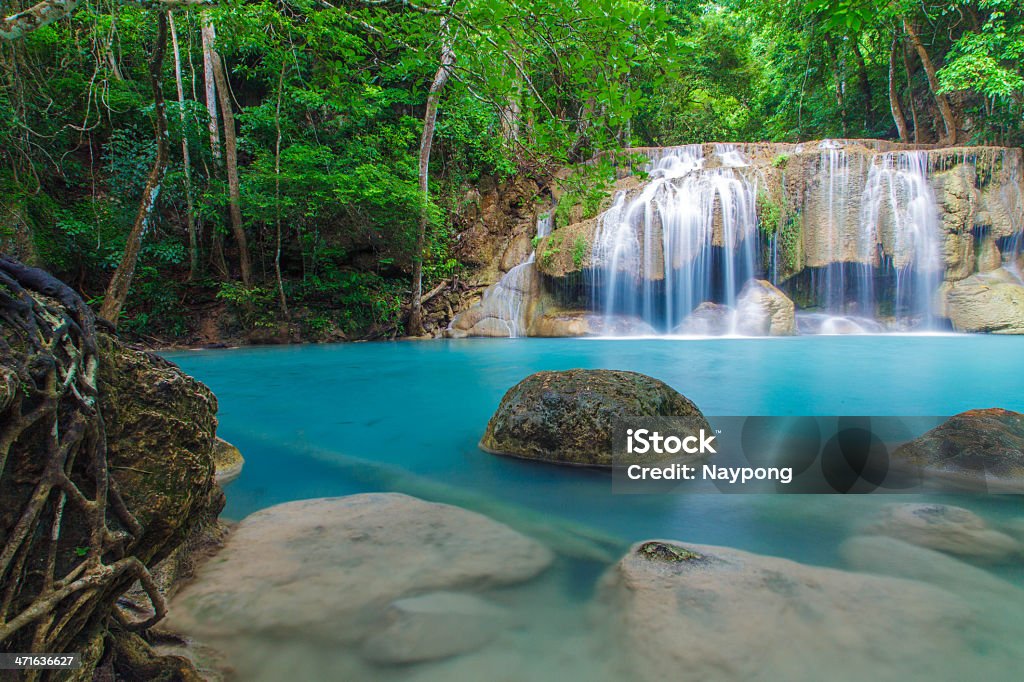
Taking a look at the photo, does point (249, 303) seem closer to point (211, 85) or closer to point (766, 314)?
point (211, 85)

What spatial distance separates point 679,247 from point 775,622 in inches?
528

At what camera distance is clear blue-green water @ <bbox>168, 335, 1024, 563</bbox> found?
274cm

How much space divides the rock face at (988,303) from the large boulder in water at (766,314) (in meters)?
4.27

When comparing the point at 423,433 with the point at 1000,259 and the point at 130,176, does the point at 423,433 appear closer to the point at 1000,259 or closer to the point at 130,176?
the point at 130,176

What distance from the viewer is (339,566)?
2.03 meters

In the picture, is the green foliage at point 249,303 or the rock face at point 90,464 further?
the green foliage at point 249,303

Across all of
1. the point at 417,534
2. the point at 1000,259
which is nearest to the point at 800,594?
the point at 417,534

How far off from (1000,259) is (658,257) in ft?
31.2

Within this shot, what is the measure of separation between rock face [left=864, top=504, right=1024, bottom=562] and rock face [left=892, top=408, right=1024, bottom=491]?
557 mm

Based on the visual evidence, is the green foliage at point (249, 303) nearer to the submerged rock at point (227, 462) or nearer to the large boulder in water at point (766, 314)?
the submerged rock at point (227, 462)

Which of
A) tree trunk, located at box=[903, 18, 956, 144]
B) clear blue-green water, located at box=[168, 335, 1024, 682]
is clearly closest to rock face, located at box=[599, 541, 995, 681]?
clear blue-green water, located at box=[168, 335, 1024, 682]

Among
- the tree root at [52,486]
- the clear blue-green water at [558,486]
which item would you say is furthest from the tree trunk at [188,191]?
the tree root at [52,486]

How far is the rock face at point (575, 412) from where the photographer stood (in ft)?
11.2

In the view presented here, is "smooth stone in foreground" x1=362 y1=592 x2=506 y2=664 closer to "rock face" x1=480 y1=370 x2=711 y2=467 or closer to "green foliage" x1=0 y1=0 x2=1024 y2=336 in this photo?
"rock face" x1=480 y1=370 x2=711 y2=467
